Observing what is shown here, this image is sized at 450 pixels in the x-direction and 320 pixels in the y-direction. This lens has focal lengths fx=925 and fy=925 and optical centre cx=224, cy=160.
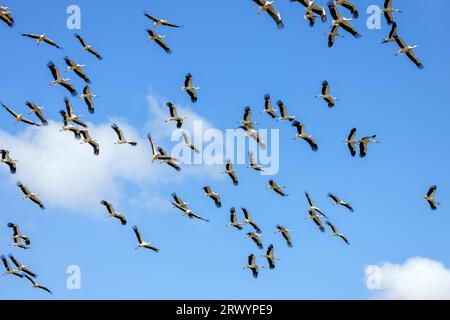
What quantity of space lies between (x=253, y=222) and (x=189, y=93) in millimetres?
9482

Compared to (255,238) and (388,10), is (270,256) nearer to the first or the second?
(255,238)

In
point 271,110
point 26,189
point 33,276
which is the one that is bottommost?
point 33,276

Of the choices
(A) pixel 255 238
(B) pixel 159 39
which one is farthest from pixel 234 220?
(B) pixel 159 39

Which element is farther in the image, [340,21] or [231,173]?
[231,173]

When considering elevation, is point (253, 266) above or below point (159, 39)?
below

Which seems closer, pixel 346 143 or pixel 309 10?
pixel 309 10

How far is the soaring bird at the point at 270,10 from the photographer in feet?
→ 166

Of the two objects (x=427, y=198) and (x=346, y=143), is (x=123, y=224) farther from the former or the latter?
(x=427, y=198)

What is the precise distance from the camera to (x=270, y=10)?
5078 cm

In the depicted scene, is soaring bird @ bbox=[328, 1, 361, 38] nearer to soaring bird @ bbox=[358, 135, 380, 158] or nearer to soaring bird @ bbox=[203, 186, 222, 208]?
soaring bird @ bbox=[358, 135, 380, 158]

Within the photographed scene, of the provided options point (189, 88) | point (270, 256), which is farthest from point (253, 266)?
point (189, 88)

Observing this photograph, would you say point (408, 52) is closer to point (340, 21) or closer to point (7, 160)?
point (340, 21)
